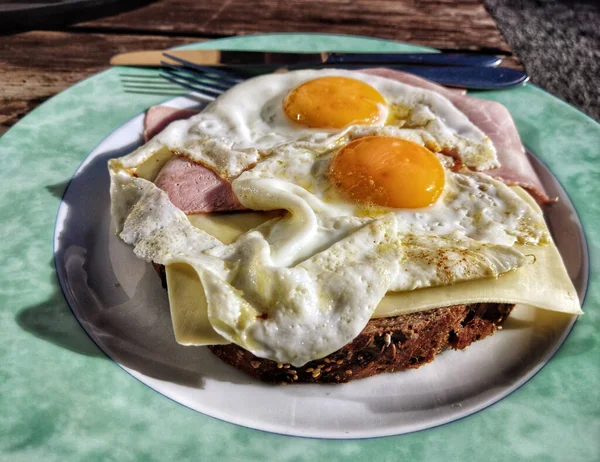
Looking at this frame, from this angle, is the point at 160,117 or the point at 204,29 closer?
the point at 160,117

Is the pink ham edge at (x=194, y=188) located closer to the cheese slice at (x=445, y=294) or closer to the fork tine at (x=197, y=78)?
the cheese slice at (x=445, y=294)

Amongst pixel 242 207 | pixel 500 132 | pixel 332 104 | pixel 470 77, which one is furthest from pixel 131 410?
pixel 470 77

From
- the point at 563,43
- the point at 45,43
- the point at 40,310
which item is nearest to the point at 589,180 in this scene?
the point at 40,310

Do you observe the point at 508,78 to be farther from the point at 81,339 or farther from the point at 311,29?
→ the point at 81,339

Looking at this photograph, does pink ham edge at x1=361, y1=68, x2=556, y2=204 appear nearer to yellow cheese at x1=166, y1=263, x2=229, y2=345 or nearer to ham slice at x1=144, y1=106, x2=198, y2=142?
ham slice at x1=144, y1=106, x2=198, y2=142

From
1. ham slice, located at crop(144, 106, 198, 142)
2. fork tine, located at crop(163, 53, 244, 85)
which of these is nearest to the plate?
ham slice, located at crop(144, 106, 198, 142)

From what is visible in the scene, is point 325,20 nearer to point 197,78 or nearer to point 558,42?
point 197,78
